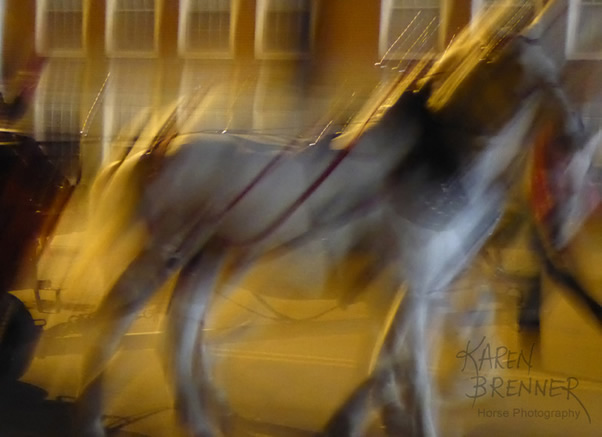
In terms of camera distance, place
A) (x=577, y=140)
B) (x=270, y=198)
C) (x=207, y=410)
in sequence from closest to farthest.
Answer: (x=577, y=140) → (x=270, y=198) → (x=207, y=410)

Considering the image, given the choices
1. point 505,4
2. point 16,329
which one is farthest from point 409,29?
point 16,329

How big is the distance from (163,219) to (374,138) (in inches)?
18.0

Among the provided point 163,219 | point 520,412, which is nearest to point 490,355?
point 520,412

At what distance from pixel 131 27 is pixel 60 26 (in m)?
0.15

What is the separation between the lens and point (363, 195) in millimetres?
1028

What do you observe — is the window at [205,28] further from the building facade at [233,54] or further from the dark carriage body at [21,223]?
the dark carriage body at [21,223]

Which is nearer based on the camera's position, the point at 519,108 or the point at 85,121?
the point at 519,108

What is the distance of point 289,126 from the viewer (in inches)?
39.6

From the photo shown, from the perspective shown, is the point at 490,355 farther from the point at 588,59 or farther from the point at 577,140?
the point at 588,59

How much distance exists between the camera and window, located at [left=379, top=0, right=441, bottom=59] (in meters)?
0.96

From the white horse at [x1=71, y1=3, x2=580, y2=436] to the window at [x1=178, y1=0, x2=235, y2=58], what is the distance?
0.56 feet

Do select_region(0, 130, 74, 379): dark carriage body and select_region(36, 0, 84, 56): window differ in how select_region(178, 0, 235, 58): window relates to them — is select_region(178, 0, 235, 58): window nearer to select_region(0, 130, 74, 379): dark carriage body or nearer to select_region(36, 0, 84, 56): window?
select_region(36, 0, 84, 56): window

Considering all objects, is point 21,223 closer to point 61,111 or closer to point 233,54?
point 61,111

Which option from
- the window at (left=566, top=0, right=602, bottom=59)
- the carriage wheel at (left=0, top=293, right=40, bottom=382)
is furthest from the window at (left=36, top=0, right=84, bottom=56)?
the window at (left=566, top=0, right=602, bottom=59)
